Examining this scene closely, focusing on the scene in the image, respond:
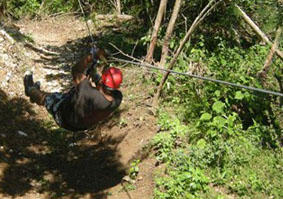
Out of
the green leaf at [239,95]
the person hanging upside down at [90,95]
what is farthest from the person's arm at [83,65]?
the green leaf at [239,95]

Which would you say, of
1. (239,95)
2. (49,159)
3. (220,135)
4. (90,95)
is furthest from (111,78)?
(49,159)

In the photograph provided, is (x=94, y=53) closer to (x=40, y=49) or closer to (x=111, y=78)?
(x=111, y=78)

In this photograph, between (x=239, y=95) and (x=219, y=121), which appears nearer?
(x=219, y=121)

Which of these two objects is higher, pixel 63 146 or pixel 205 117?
pixel 205 117

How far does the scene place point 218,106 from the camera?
5.40 metres

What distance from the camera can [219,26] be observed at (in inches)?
303

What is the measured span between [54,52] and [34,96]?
4.75 m

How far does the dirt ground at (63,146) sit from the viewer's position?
16.6 ft

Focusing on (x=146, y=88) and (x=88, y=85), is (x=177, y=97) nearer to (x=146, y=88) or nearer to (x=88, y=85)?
(x=146, y=88)

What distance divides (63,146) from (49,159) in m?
0.43

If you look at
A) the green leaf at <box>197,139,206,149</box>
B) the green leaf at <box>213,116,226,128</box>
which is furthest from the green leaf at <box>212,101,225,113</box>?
the green leaf at <box>197,139,206,149</box>

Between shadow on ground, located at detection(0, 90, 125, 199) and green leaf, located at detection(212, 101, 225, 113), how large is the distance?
5.04 feet

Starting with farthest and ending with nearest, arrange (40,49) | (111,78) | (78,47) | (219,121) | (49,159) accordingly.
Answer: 1. (78,47)
2. (40,49)
3. (49,159)
4. (219,121)
5. (111,78)

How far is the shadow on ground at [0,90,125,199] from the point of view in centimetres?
511
